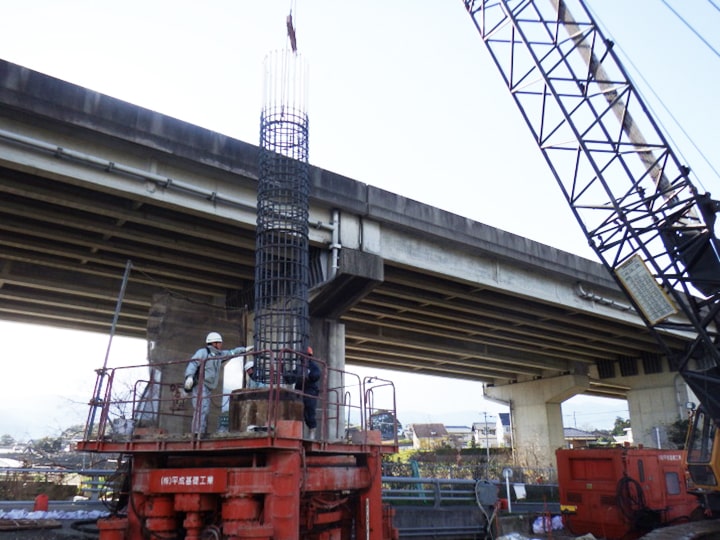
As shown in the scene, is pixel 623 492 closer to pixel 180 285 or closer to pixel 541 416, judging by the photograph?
pixel 180 285

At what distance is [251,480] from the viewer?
274 inches

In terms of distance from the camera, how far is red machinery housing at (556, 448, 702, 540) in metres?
14.3

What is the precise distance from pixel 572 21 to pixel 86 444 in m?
17.8

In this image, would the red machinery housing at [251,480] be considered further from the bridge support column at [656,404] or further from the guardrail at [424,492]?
the bridge support column at [656,404]

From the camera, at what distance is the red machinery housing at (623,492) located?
14.3 meters

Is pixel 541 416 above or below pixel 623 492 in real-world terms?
above

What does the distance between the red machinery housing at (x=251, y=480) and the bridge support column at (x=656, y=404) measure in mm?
31563

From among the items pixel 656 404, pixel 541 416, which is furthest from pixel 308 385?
pixel 541 416

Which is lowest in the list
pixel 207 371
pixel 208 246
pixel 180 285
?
pixel 207 371

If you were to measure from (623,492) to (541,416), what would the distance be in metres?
28.4

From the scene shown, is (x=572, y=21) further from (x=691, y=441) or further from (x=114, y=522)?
(x=114, y=522)

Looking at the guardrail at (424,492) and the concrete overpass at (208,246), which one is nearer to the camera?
the concrete overpass at (208,246)

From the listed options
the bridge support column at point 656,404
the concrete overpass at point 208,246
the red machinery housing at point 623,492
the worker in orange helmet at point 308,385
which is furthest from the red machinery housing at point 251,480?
the bridge support column at point 656,404

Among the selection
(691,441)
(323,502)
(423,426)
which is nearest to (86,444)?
(323,502)
